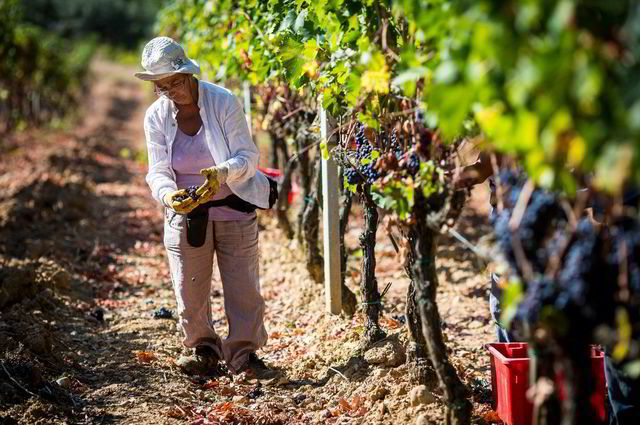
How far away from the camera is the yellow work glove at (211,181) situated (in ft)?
13.9

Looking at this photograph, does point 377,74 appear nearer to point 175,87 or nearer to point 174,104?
point 175,87

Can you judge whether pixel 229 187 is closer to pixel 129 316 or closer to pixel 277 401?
pixel 277 401

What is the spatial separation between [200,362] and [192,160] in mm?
1167

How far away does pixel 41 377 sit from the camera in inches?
171

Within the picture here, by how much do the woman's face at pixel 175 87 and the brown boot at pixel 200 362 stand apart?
57.4 inches

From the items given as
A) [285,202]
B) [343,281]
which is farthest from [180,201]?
[285,202]

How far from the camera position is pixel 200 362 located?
15.8 feet

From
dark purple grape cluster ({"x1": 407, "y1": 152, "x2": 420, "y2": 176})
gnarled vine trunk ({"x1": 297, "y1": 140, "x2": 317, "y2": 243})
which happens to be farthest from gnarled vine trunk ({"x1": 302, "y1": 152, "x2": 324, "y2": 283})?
dark purple grape cluster ({"x1": 407, "y1": 152, "x2": 420, "y2": 176})

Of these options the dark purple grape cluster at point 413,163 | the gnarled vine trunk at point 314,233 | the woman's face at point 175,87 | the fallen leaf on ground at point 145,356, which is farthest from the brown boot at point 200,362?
the dark purple grape cluster at point 413,163

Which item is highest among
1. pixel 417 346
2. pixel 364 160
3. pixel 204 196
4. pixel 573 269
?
pixel 364 160

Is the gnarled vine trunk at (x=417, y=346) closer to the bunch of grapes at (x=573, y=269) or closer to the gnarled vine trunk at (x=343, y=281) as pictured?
the bunch of grapes at (x=573, y=269)

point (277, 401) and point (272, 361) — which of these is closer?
point (277, 401)

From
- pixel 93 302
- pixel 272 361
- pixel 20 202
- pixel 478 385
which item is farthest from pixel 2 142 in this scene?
pixel 478 385

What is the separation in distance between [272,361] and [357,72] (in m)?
2.22
